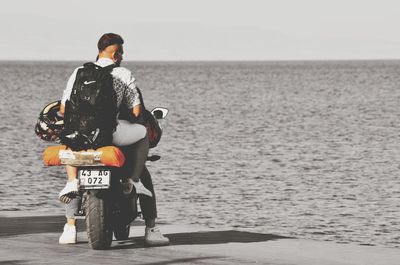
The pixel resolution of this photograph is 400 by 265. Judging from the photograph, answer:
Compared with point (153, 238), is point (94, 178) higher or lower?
higher

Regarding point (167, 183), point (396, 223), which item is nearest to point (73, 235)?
point (396, 223)

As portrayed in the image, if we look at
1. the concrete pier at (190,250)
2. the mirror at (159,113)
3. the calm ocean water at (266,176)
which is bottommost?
the calm ocean water at (266,176)

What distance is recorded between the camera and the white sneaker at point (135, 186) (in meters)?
11.2

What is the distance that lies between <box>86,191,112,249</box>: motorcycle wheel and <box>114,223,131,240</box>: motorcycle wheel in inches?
17.4

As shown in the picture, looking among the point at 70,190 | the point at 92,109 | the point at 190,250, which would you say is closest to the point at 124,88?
the point at 92,109

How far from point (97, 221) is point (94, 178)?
0.37m

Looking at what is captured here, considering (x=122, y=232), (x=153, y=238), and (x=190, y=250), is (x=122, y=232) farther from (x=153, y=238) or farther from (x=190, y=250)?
(x=190, y=250)

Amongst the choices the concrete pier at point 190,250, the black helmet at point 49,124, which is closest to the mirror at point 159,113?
the black helmet at point 49,124

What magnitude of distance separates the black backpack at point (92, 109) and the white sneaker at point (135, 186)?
1.30 ft

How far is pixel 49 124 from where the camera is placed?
11.4 meters

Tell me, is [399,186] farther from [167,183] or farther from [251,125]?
[251,125]

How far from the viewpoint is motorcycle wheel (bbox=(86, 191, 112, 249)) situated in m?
11.0

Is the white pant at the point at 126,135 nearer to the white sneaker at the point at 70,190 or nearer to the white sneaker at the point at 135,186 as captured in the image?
the white sneaker at the point at 135,186
